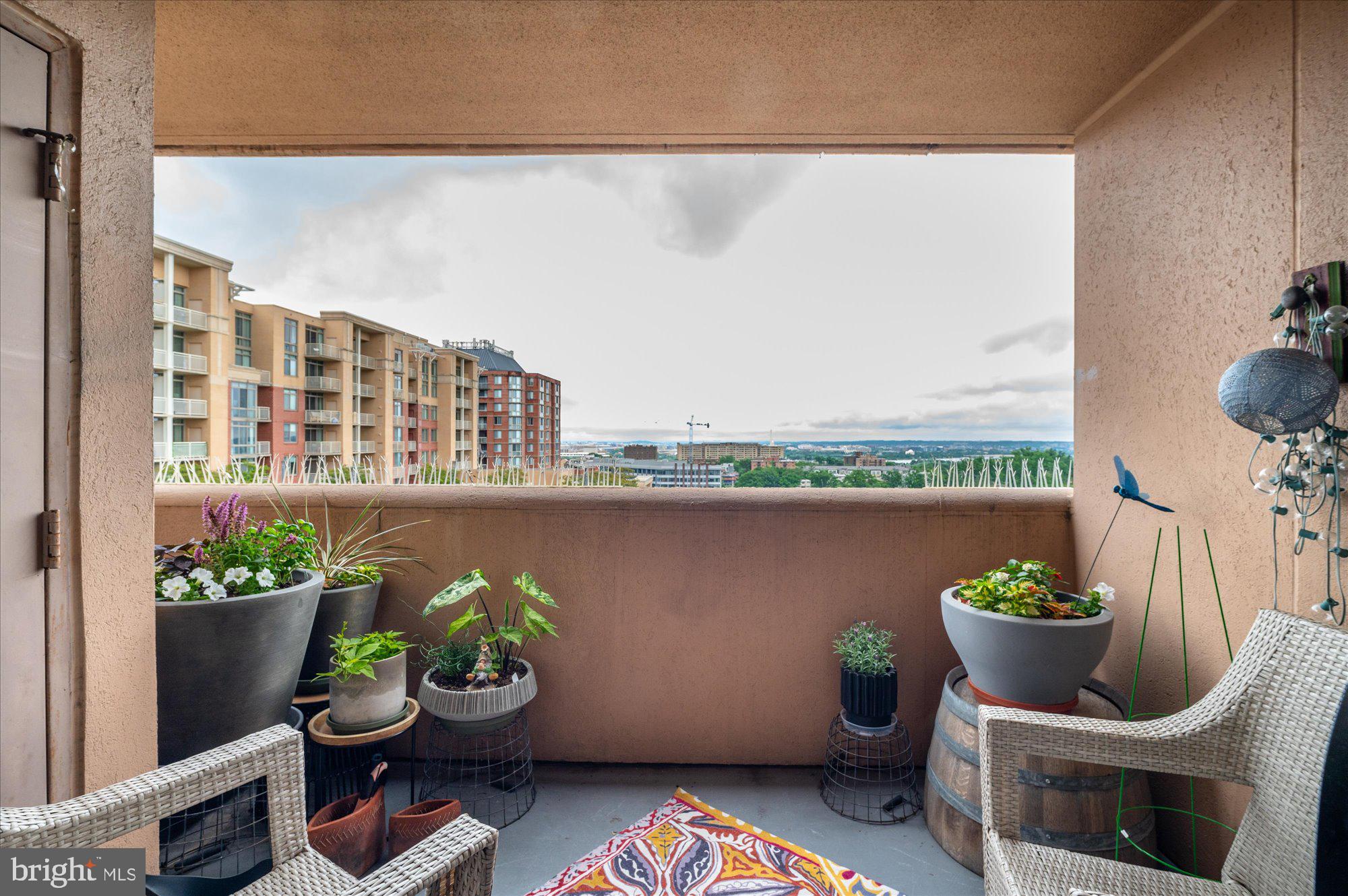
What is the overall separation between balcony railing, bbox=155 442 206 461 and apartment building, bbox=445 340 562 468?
4.00ft

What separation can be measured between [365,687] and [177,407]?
195 centimetres

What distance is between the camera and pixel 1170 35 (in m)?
1.73

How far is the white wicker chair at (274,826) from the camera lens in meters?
0.85

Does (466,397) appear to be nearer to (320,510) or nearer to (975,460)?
(320,510)

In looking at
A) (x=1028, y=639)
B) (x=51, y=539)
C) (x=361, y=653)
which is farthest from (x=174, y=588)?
(x=1028, y=639)

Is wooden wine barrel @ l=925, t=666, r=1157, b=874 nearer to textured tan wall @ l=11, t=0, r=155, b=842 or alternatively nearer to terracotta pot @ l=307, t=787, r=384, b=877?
terracotta pot @ l=307, t=787, r=384, b=877

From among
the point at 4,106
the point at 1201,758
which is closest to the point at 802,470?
the point at 1201,758

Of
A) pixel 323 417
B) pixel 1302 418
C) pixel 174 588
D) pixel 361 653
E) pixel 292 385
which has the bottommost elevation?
pixel 361 653

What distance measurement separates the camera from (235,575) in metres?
1.66

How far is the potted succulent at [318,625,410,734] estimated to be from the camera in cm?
176

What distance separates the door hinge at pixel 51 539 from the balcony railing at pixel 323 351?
2.21m

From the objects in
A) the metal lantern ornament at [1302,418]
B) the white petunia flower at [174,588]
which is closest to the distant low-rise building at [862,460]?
the metal lantern ornament at [1302,418]

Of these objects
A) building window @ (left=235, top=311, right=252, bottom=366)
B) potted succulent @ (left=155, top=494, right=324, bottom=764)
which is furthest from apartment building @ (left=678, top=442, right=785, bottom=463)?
building window @ (left=235, top=311, right=252, bottom=366)

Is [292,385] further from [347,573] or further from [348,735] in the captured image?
[348,735]
